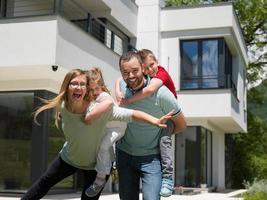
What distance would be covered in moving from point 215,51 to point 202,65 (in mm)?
727

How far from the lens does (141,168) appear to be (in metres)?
3.82

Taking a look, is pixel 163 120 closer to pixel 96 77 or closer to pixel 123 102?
pixel 123 102

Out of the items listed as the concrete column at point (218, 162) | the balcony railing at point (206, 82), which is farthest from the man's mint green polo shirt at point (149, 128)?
the concrete column at point (218, 162)

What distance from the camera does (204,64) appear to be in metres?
19.5

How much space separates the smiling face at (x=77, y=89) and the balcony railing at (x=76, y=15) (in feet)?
30.1

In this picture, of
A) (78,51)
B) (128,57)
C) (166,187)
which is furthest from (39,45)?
(166,187)

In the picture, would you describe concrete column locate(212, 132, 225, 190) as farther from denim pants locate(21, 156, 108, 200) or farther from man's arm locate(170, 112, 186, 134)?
denim pants locate(21, 156, 108, 200)

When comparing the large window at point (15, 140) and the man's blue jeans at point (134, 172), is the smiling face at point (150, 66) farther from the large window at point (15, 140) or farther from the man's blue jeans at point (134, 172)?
the large window at point (15, 140)

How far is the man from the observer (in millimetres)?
3785

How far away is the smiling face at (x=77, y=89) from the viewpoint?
12.5 feet

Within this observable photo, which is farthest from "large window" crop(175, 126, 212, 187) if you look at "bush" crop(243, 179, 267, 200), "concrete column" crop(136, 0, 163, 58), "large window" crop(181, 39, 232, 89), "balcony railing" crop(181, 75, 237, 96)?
"bush" crop(243, 179, 267, 200)

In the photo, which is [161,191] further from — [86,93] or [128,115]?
[86,93]

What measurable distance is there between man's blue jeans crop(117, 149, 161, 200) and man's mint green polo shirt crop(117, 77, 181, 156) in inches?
2.1

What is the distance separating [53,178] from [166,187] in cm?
88
